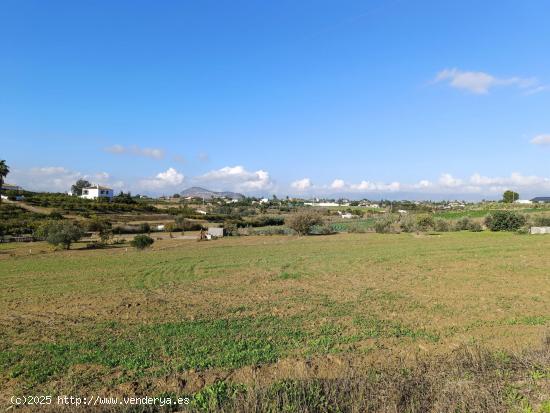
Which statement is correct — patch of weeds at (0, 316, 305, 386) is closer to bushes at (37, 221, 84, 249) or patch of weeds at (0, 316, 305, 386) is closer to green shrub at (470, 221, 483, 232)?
bushes at (37, 221, 84, 249)

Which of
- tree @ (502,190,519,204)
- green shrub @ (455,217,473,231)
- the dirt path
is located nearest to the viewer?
green shrub @ (455,217,473,231)

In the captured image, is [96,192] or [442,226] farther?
[96,192]

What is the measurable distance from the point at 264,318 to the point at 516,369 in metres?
7.79

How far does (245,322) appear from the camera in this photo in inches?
501

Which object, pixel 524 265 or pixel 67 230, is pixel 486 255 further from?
pixel 67 230

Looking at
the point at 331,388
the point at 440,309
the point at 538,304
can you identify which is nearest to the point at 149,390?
the point at 331,388

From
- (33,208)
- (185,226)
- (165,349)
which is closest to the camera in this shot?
(165,349)

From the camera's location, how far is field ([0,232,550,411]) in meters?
8.34

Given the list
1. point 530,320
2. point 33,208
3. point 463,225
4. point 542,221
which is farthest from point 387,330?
point 33,208

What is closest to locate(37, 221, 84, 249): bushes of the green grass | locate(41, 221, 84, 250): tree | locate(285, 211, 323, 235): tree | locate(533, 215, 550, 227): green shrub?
locate(41, 221, 84, 250): tree

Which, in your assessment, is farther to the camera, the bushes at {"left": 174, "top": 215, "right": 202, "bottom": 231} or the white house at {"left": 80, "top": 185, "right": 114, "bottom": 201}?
the white house at {"left": 80, "top": 185, "right": 114, "bottom": 201}

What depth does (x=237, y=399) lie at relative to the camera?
5477mm

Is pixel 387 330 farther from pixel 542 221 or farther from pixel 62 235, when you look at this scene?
pixel 542 221

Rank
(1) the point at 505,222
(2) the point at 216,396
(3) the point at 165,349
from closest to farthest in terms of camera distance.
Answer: (2) the point at 216,396
(3) the point at 165,349
(1) the point at 505,222
